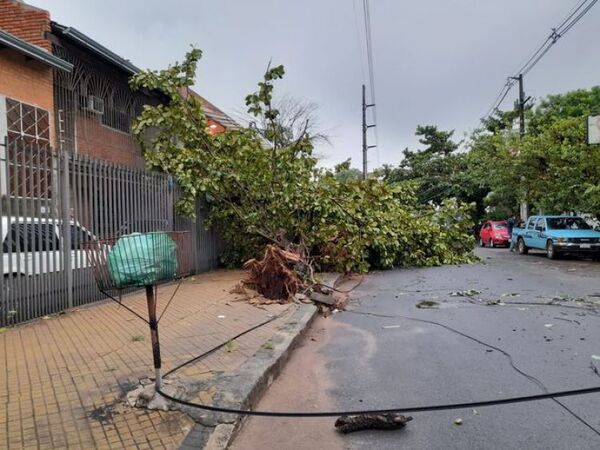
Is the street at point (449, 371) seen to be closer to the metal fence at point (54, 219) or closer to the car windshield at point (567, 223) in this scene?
the metal fence at point (54, 219)

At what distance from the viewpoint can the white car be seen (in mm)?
6328

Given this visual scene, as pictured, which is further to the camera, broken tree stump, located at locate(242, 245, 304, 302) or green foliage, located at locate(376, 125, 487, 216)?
green foliage, located at locate(376, 125, 487, 216)

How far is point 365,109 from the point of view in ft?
116

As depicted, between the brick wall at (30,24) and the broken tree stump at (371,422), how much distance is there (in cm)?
1344

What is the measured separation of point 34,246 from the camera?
6.78m

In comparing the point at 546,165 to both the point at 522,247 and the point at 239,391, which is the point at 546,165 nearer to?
the point at 522,247

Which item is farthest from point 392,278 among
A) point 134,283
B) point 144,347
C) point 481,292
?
point 134,283

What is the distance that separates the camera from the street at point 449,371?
3.72m

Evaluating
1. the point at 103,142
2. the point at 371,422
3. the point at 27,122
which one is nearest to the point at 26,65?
the point at 27,122

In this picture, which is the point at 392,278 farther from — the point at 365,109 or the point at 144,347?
the point at 365,109

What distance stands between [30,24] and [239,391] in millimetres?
13181

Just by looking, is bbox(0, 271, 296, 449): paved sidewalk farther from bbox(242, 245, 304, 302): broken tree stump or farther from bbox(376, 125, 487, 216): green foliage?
bbox(376, 125, 487, 216): green foliage

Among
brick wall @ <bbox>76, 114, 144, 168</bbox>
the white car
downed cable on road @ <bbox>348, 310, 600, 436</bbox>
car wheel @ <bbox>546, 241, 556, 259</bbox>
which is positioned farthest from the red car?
the white car

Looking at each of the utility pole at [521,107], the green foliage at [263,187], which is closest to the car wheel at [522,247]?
the utility pole at [521,107]
